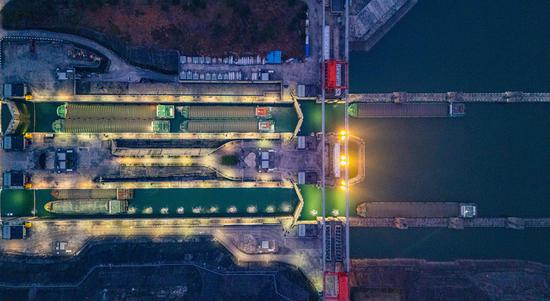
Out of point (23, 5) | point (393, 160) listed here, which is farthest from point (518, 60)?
point (23, 5)

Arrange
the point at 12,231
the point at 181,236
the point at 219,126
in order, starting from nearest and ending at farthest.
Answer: the point at 12,231 → the point at 181,236 → the point at 219,126

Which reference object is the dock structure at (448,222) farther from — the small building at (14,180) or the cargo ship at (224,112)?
the small building at (14,180)

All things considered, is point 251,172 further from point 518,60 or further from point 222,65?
point 518,60

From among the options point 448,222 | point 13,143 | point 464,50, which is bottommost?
point 448,222

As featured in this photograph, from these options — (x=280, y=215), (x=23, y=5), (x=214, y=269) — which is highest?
(x=23, y=5)

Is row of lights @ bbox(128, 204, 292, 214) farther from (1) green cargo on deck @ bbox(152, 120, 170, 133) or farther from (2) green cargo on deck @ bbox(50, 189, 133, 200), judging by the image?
(1) green cargo on deck @ bbox(152, 120, 170, 133)

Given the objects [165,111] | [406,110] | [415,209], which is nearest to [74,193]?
[165,111]

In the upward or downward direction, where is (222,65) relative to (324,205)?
upward

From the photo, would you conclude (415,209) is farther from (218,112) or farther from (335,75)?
(218,112)
